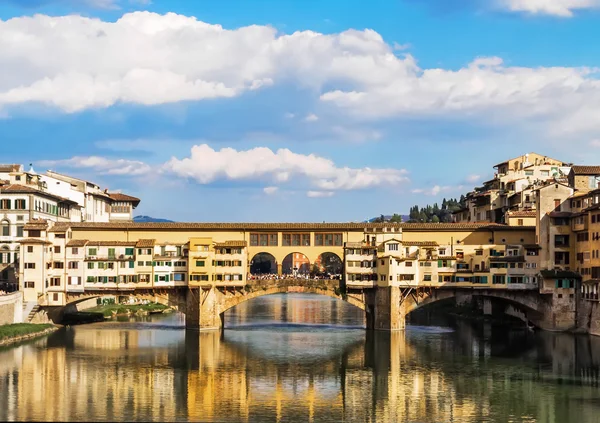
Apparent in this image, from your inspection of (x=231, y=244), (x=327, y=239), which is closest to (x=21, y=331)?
(x=231, y=244)

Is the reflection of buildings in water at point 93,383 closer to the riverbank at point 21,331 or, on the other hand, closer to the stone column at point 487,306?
the riverbank at point 21,331

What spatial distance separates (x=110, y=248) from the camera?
71.3m

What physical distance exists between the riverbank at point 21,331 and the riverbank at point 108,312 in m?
7.98

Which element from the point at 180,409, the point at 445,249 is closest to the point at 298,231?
the point at 445,249

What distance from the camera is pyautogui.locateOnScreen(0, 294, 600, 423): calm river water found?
4072 cm

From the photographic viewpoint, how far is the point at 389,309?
6981cm

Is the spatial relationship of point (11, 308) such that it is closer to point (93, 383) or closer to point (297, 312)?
point (93, 383)

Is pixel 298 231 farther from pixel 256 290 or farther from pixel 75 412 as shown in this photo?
pixel 75 412

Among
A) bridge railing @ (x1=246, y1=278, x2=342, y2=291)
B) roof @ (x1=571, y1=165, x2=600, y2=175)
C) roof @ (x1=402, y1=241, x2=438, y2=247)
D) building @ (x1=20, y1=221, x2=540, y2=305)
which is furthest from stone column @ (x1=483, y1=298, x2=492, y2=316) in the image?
bridge railing @ (x1=246, y1=278, x2=342, y2=291)

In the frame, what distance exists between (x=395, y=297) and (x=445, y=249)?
6.61 metres

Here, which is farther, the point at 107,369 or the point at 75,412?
the point at 107,369

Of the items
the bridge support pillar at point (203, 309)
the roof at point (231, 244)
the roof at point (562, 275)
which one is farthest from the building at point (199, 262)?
the roof at point (562, 275)

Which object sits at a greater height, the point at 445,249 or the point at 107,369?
the point at 445,249

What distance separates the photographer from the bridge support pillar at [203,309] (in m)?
70.2
